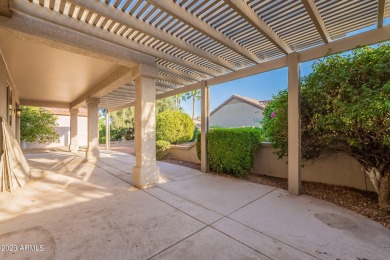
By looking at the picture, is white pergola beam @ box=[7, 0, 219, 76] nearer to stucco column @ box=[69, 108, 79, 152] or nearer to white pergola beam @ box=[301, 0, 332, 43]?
white pergola beam @ box=[301, 0, 332, 43]

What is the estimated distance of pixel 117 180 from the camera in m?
5.32

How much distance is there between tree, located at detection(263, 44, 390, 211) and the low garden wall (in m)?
0.58

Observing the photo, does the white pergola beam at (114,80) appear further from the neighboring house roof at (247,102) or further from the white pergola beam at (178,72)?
the neighboring house roof at (247,102)

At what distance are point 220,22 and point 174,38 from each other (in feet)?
3.38

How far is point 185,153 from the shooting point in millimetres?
8766

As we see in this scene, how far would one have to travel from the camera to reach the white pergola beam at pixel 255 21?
110 inches

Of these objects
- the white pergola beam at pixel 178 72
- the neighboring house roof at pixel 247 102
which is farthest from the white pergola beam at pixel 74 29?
the neighboring house roof at pixel 247 102

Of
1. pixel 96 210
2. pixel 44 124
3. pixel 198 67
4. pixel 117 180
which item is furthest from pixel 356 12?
pixel 44 124

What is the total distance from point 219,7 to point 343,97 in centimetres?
299

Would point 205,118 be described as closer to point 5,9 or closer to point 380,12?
point 380,12

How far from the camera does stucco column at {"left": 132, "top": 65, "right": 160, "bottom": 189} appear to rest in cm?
464

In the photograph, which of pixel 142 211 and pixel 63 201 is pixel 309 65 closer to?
pixel 142 211

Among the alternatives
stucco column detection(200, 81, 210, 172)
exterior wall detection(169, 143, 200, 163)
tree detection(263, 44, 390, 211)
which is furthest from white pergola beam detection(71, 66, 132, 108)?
tree detection(263, 44, 390, 211)

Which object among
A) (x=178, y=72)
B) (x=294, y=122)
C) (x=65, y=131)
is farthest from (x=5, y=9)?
(x=65, y=131)
